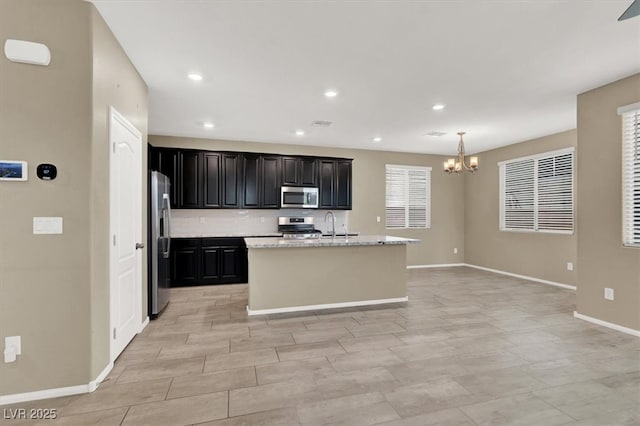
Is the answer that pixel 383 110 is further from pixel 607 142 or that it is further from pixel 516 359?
pixel 516 359

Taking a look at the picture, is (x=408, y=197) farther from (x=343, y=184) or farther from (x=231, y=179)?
(x=231, y=179)

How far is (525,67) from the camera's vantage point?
312 cm

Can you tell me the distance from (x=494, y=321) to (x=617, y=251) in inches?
61.9

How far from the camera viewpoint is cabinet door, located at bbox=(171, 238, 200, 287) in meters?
5.45

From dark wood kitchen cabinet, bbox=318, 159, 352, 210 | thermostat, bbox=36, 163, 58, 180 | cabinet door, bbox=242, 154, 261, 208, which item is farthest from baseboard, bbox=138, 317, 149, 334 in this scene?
dark wood kitchen cabinet, bbox=318, 159, 352, 210

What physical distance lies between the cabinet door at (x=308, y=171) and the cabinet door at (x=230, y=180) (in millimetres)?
1308

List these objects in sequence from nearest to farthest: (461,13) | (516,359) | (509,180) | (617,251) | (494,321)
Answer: (461,13)
(516,359)
(617,251)
(494,321)
(509,180)

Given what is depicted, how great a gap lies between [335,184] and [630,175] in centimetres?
453

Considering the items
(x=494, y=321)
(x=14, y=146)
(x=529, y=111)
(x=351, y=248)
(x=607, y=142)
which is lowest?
(x=494, y=321)

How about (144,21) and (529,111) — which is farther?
(529,111)

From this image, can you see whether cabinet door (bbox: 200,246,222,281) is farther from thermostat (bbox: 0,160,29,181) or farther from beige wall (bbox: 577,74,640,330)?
beige wall (bbox: 577,74,640,330)

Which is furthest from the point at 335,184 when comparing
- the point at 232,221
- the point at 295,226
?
the point at 232,221

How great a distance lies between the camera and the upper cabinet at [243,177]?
567 cm

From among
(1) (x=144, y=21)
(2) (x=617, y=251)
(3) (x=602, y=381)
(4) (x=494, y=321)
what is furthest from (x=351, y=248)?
(1) (x=144, y=21)
